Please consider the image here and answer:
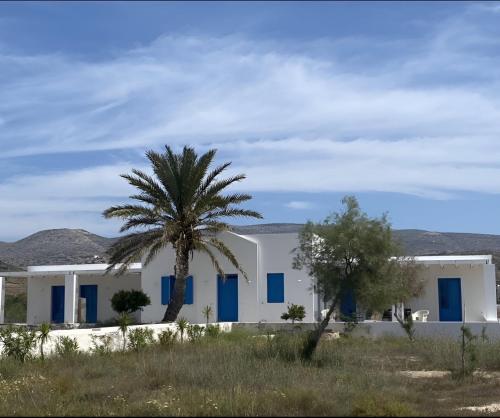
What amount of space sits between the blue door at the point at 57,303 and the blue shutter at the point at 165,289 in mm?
7867

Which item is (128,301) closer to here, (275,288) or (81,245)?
(275,288)

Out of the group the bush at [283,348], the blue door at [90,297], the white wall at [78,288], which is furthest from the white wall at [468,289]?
the blue door at [90,297]

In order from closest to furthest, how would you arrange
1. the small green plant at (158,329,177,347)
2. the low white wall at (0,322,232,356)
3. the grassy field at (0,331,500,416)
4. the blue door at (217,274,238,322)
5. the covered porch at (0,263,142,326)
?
1. the grassy field at (0,331,500,416)
2. the low white wall at (0,322,232,356)
3. the small green plant at (158,329,177,347)
4. the blue door at (217,274,238,322)
5. the covered porch at (0,263,142,326)

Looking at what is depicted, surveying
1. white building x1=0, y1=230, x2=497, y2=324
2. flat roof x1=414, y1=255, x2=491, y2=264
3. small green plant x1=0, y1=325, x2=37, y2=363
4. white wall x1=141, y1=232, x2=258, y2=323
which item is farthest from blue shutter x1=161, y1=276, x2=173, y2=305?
small green plant x1=0, y1=325, x2=37, y2=363

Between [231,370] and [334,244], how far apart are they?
15.3ft

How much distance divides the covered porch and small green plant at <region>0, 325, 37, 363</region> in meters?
16.3

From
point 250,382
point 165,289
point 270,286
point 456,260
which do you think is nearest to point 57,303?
point 165,289

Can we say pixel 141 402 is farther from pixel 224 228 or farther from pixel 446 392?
pixel 224 228

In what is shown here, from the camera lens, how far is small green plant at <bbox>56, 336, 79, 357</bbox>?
18016 mm

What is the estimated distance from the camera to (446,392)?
1284 centimetres

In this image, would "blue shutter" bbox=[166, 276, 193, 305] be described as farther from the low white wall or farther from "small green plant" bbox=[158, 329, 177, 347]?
"small green plant" bbox=[158, 329, 177, 347]

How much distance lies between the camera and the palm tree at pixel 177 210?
26.5 metres

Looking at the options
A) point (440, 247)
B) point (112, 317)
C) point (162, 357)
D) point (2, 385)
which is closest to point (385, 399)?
point (2, 385)

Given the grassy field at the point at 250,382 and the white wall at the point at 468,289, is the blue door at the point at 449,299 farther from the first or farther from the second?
the grassy field at the point at 250,382
